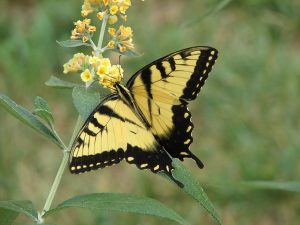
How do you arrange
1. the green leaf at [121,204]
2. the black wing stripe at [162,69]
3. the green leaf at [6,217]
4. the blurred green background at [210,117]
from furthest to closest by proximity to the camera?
the blurred green background at [210,117]
the black wing stripe at [162,69]
the green leaf at [6,217]
the green leaf at [121,204]

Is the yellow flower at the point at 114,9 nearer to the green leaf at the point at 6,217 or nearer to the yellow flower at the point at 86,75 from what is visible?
the yellow flower at the point at 86,75

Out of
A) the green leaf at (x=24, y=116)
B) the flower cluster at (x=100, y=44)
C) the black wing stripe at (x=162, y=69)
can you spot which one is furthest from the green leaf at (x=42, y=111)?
the black wing stripe at (x=162, y=69)

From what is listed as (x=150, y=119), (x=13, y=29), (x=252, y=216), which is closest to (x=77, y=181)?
(x=252, y=216)

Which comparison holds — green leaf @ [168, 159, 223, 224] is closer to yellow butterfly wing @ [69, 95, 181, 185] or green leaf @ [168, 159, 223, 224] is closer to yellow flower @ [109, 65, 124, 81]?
yellow butterfly wing @ [69, 95, 181, 185]

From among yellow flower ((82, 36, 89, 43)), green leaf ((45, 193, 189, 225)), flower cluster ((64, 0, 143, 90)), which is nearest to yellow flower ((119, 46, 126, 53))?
flower cluster ((64, 0, 143, 90))

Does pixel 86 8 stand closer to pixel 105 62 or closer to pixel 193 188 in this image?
pixel 105 62

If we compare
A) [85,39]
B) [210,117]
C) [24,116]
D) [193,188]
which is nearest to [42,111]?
[24,116]
